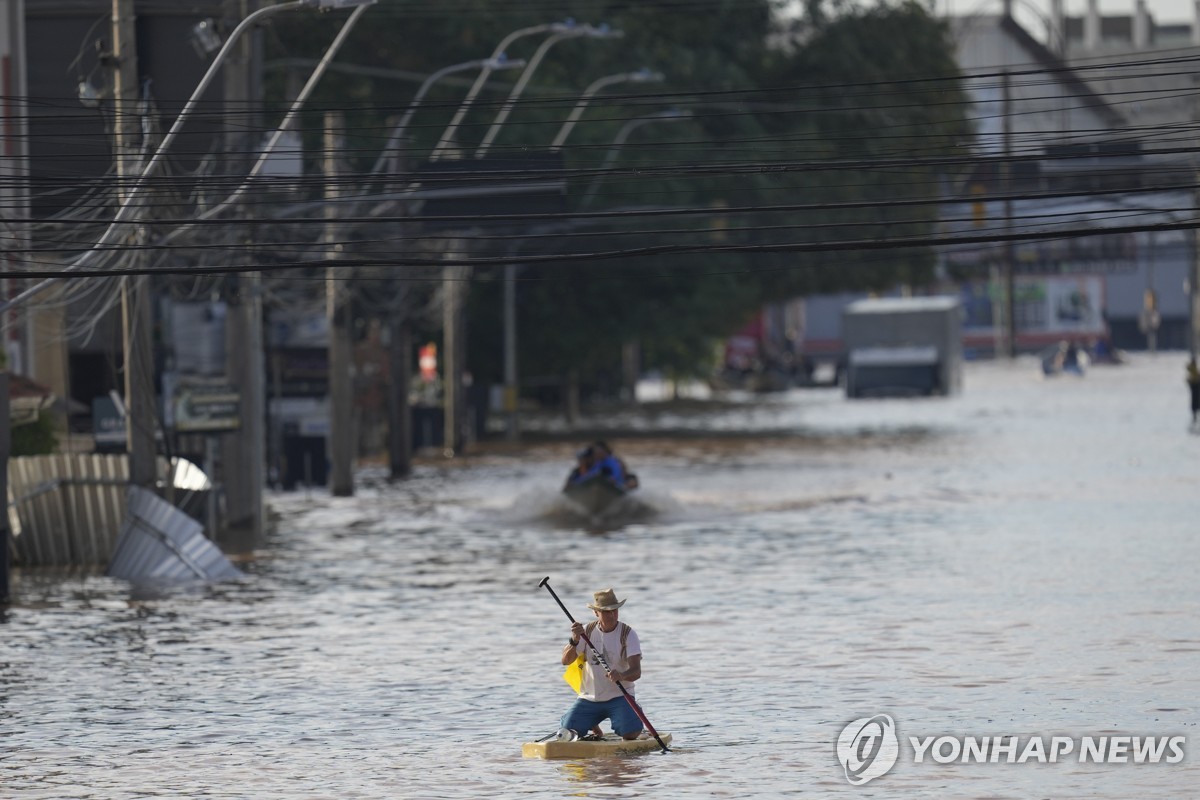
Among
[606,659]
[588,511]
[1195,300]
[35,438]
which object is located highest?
[1195,300]

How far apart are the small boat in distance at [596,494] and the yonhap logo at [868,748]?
21.5 m

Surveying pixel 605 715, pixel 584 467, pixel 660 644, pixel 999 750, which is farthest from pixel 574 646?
pixel 584 467

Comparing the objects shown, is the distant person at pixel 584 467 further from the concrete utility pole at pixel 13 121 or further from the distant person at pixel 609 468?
the concrete utility pole at pixel 13 121

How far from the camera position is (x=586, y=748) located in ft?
54.6

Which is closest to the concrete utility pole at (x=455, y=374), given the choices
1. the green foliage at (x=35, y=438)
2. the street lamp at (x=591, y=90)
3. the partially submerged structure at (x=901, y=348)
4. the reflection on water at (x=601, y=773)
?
the street lamp at (x=591, y=90)

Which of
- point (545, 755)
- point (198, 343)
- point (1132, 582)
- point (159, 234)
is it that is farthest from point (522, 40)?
point (545, 755)

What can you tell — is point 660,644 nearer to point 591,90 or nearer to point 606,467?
point 606,467

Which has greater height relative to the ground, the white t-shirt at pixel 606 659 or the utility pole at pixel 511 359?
the utility pole at pixel 511 359

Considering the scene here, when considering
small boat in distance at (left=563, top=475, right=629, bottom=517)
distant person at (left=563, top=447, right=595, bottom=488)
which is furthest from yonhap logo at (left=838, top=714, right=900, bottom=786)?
distant person at (left=563, top=447, right=595, bottom=488)

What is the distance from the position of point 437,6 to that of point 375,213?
26.0 m

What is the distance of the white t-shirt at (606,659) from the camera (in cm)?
1656

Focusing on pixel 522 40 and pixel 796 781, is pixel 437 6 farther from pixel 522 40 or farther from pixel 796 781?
pixel 796 781

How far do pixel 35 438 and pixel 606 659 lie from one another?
68.1 ft

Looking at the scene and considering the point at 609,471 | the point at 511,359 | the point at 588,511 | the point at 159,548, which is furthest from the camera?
the point at 511,359
